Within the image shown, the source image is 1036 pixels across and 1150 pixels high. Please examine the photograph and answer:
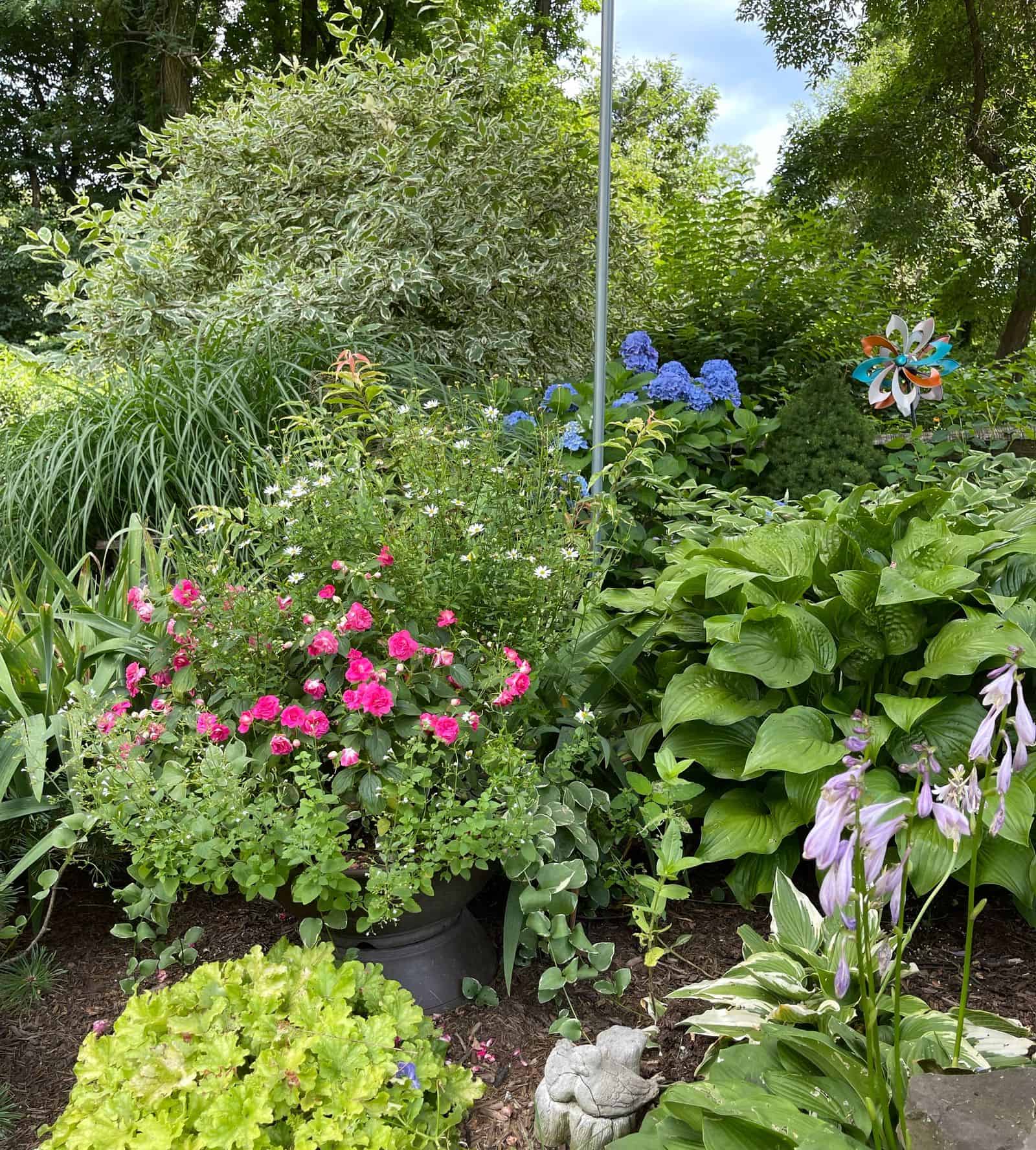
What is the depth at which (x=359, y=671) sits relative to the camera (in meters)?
1.63

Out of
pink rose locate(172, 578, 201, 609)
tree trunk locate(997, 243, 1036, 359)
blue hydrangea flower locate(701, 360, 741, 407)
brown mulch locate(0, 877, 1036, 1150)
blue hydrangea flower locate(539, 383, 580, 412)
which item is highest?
tree trunk locate(997, 243, 1036, 359)

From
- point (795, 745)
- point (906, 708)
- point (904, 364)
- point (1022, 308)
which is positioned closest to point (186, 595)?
point (795, 745)

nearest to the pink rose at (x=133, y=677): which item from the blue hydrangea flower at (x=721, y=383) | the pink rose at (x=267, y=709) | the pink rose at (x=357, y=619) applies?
the pink rose at (x=267, y=709)

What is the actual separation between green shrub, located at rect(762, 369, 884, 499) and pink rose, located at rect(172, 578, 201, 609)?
2710 mm

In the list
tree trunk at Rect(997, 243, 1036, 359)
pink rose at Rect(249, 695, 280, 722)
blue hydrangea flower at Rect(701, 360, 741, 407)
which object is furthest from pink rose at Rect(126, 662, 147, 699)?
tree trunk at Rect(997, 243, 1036, 359)

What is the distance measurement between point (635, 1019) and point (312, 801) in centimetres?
75

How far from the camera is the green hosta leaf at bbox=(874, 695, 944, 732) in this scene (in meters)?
1.79

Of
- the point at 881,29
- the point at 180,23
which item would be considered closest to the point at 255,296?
the point at 881,29

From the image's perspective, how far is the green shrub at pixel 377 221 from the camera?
14.5ft

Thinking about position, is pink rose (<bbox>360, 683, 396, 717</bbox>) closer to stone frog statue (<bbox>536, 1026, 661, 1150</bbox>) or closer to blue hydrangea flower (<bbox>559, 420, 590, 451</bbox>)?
stone frog statue (<bbox>536, 1026, 661, 1150</bbox>)

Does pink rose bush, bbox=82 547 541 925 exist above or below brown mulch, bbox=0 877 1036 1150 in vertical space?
above

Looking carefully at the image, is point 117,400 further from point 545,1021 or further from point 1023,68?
point 1023,68

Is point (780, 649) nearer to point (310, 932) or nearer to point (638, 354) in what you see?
point (310, 932)

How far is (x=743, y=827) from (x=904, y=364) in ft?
9.99
